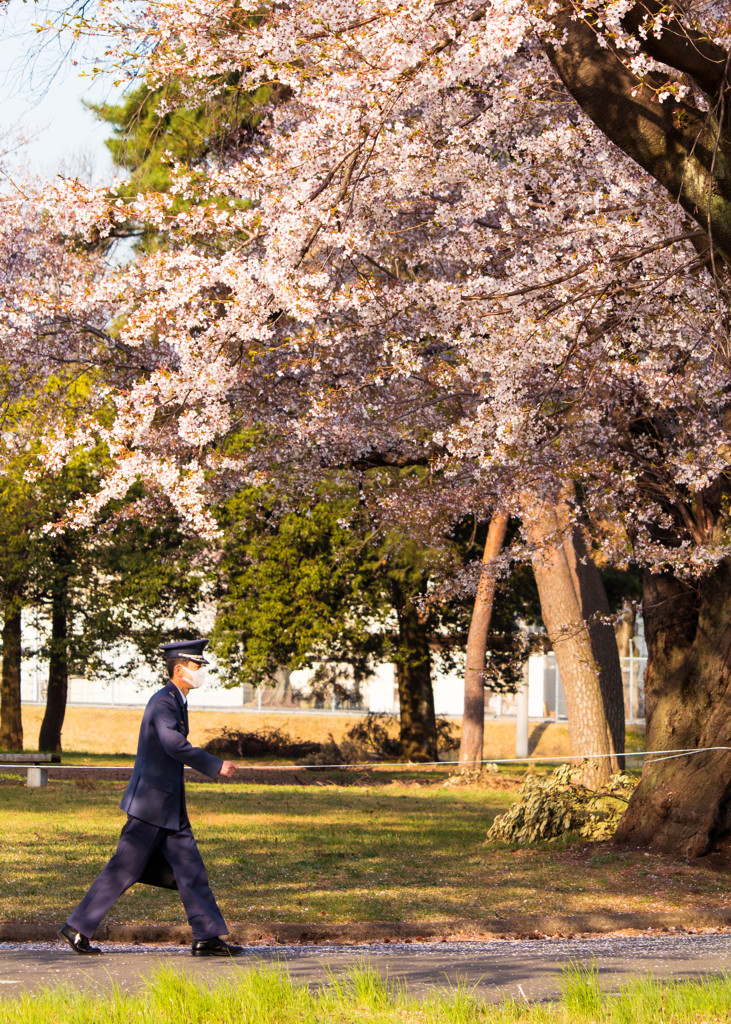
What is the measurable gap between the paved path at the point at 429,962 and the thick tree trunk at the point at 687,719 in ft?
11.6

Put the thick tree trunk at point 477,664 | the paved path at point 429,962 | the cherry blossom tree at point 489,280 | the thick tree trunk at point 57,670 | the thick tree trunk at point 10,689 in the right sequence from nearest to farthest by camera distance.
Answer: the paved path at point 429,962, the cherry blossom tree at point 489,280, the thick tree trunk at point 477,664, the thick tree trunk at point 57,670, the thick tree trunk at point 10,689

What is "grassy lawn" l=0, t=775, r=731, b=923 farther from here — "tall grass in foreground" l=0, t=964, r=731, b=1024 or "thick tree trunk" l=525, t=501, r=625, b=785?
"tall grass in foreground" l=0, t=964, r=731, b=1024

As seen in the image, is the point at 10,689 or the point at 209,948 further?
the point at 10,689

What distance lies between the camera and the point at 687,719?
497 inches

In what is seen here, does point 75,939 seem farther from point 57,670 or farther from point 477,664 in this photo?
point 57,670

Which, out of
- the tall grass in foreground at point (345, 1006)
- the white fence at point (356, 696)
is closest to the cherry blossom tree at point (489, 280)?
the tall grass in foreground at point (345, 1006)

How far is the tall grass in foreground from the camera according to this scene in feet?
19.0


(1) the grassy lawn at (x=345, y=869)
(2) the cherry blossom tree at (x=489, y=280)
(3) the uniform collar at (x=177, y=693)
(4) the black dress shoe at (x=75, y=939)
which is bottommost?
(1) the grassy lawn at (x=345, y=869)

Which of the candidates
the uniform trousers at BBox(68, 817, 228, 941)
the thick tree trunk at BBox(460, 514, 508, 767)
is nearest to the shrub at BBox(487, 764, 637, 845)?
the uniform trousers at BBox(68, 817, 228, 941)

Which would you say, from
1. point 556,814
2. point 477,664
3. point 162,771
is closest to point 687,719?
point 556,814

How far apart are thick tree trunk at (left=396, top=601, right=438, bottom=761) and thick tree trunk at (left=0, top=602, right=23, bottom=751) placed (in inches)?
342

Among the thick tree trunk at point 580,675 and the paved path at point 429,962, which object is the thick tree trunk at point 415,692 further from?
the paved path at point 429,962

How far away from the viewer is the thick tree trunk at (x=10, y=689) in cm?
2998

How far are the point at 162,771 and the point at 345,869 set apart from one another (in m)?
4.54
